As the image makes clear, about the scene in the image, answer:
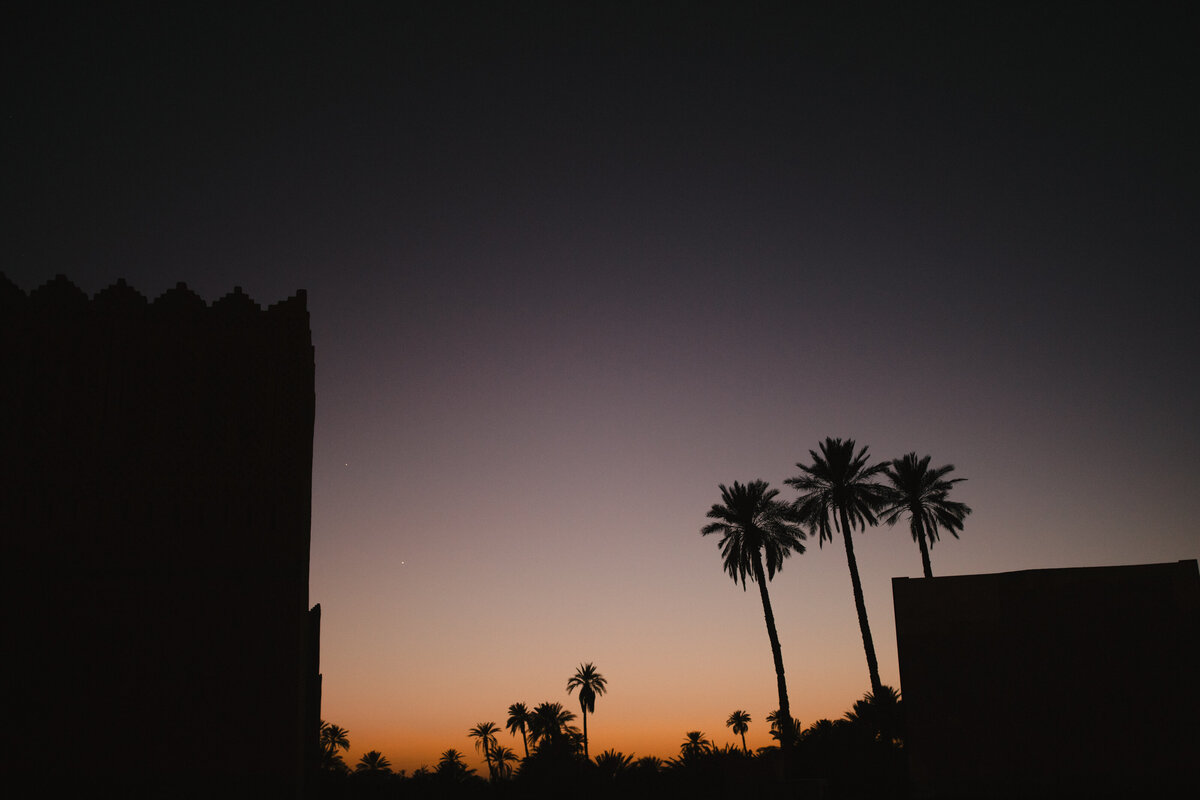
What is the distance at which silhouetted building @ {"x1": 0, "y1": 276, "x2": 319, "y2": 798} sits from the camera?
2000 cm

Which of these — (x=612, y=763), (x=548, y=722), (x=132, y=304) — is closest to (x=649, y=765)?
(x=612, y=763)

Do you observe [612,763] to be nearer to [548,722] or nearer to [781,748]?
[781,748]

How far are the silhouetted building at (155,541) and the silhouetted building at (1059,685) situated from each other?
707 inches

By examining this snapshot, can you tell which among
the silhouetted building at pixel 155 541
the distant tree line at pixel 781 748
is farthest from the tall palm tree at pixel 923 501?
the silhouetted building at pixel 155 541

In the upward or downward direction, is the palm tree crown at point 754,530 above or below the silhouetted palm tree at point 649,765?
above

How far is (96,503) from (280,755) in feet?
23.4

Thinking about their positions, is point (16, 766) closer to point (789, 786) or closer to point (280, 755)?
point (280, 755)

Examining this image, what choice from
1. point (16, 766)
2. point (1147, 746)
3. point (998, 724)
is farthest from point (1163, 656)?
point (16, 766)

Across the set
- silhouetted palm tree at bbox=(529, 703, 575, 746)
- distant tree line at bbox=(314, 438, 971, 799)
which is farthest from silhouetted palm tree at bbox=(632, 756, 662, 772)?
silhouetted palm tree at bbox=(529, 703, 575, 746)

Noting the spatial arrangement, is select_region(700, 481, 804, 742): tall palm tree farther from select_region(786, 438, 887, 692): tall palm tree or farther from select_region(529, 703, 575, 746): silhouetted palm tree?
select_region(529, 703, 575, 746): silhouetted palm tree

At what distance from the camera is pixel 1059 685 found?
26.8m

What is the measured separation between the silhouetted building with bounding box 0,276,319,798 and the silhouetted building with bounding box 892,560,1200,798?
1796 cm

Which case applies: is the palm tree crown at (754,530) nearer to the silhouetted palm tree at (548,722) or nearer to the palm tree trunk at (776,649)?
the palm tree trunk at (776,649)

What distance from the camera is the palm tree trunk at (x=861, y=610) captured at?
1574 inches
